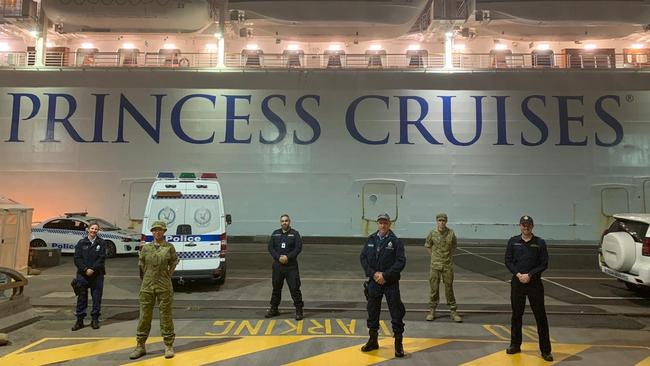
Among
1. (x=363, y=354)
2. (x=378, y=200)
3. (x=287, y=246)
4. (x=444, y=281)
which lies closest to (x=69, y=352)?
(x=287, y=246)

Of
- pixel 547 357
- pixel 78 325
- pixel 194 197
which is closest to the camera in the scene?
pixel 547 357

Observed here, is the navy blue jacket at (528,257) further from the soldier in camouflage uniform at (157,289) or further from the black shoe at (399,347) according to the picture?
the soldier in camouflage uniform at (157,289)

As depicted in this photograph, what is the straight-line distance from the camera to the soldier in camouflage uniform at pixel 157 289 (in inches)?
217

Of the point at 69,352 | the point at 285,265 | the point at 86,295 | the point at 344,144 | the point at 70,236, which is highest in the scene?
the point at 344,144

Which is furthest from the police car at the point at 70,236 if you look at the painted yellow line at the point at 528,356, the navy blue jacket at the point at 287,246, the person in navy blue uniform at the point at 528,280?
the person in navy blue uniform at the point at 528,280

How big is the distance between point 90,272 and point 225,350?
276 centimetres

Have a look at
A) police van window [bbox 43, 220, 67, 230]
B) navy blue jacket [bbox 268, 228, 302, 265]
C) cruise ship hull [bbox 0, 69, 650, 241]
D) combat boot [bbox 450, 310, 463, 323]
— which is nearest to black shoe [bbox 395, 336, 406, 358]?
A: combat boot [bbox 450, 310, 463, 323]

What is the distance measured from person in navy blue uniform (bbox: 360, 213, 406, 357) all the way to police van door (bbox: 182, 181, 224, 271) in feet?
15.9

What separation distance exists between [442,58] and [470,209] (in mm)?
7685

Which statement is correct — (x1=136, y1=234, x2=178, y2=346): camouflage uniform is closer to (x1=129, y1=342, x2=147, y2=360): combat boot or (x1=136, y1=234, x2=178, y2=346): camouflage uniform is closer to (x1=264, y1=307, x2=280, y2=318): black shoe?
(x1=129, y1=342, x2=147, y2=360): combat boot

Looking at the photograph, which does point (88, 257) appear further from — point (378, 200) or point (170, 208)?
point (378, 200)

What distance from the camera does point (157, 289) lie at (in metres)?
5.61

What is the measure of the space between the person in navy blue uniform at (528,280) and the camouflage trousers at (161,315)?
14.4 feet

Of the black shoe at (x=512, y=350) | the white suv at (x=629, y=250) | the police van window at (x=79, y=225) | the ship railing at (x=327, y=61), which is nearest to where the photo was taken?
the black shoe at (x=512, y=350)
